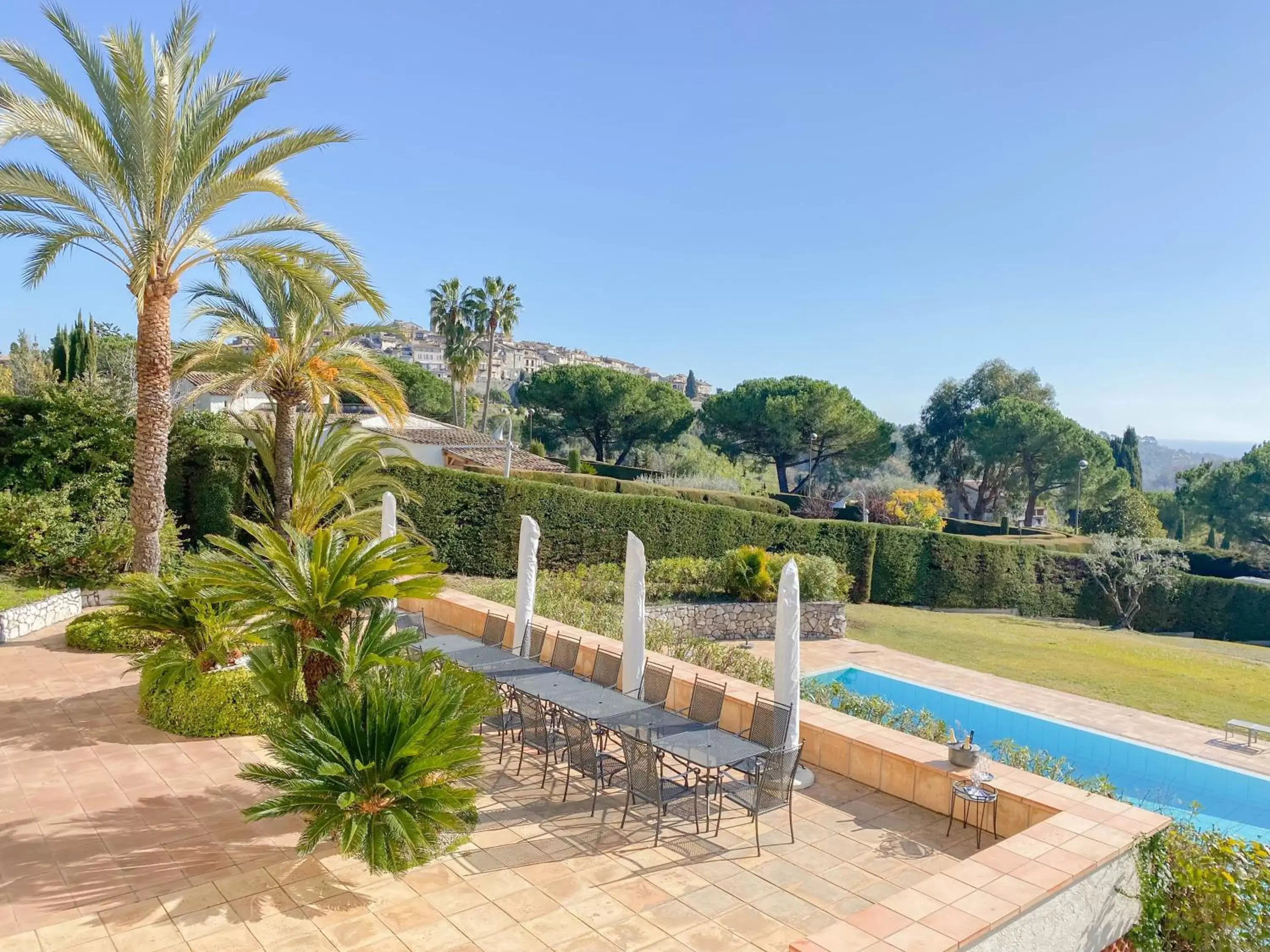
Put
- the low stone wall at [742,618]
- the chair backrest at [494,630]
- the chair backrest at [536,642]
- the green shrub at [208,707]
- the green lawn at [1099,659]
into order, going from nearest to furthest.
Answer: the green shrub at [208,707], the chair backrest at [536,642], the chair backrest at [494,630], the green lawn at [1099,659], the low stone wall at [742,618]

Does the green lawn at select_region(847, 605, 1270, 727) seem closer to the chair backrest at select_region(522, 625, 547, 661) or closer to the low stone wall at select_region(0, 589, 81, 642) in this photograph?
the chair backrest at select_region(522, 625, 547, 661)

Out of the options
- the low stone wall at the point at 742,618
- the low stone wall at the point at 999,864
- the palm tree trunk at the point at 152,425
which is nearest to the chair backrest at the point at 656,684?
the low stone wall at the point at 999,864

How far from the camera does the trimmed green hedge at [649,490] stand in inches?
1123

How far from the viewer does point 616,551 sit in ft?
71.3

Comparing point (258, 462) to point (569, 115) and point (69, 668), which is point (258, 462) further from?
point (569, 115)

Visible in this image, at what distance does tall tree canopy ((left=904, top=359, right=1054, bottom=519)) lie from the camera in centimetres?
6162

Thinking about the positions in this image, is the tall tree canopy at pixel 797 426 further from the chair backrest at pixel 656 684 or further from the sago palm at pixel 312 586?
the sago palm at pixel 312 586

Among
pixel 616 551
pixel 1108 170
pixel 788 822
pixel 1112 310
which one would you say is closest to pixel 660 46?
pixel 616 551

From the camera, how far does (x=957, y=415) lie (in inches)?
2480

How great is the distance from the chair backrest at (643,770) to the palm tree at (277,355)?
11.3 metres

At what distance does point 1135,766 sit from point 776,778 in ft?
30.8

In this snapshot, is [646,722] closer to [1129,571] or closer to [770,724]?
[770,724]

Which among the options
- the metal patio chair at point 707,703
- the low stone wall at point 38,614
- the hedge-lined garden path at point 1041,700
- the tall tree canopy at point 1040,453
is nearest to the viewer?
the metal patio chair at point 707,703

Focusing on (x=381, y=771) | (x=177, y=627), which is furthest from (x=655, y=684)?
(x=177, y=627)
